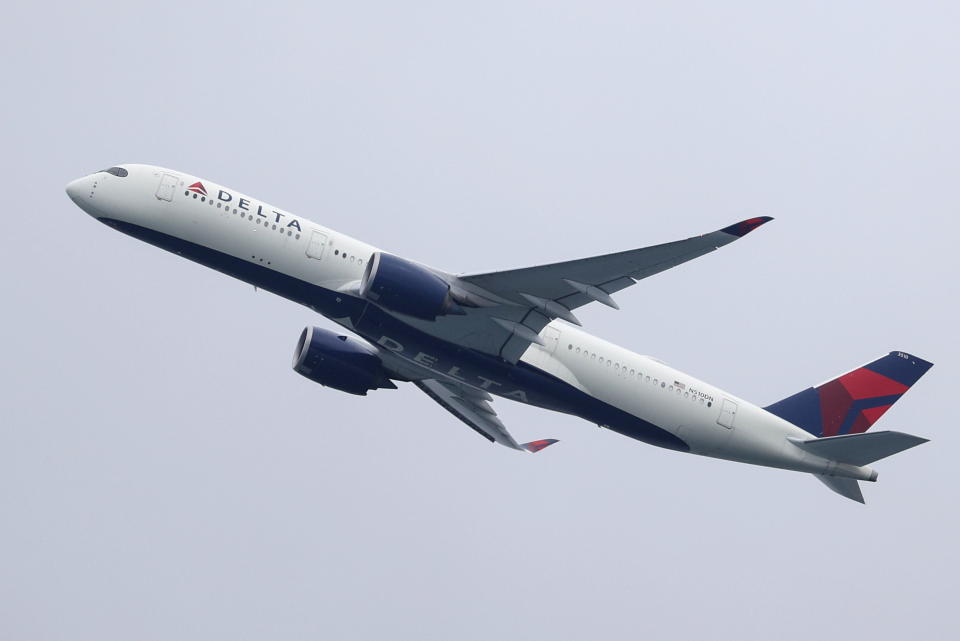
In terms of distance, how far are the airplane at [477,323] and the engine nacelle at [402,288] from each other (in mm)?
41

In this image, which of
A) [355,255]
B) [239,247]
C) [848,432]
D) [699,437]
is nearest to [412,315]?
[355,255]

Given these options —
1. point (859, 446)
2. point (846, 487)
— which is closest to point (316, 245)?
point (859, 446)

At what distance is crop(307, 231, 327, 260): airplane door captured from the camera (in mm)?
35219

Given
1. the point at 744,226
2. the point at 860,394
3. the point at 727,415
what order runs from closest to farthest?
the point at 744,226, the point at 727,415, the point at 860,394

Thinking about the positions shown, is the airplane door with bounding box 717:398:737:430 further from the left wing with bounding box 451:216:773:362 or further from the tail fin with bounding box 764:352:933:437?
the left wing with bounding box 451:216:773:362

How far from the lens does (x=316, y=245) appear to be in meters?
35.3

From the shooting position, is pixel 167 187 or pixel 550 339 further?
pixel 550 339

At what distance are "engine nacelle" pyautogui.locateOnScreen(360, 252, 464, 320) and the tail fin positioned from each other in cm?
1396

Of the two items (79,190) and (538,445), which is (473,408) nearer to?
(538,445)

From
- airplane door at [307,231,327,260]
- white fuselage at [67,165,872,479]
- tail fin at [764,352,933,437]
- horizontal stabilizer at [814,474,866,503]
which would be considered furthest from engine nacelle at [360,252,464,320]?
horizontal stabilizer at [814,474,866,503]

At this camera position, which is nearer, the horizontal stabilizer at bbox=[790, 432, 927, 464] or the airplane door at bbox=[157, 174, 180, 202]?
the airplane door at bbox=[157, 174, 180, 202]

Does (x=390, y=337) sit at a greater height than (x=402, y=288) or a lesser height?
lesser

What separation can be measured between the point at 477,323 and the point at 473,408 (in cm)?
781

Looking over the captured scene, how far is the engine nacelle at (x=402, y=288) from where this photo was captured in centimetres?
3372
